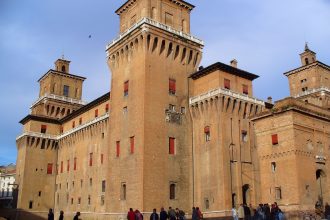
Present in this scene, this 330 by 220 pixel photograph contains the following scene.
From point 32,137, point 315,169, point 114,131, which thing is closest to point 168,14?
point 114,131

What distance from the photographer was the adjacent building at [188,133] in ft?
129

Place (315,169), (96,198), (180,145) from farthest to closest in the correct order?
1. (96,198)
2. (180,145)
3. (315,169)

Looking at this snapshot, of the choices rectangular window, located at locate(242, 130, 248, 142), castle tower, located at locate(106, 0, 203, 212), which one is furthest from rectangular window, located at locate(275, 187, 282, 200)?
castle tower, located at locate(106, 0, 203, 212)

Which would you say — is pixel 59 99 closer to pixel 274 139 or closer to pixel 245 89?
pixel 245 89

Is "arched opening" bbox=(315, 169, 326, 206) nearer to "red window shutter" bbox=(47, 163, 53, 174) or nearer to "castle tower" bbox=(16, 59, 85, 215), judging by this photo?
"castle tower" bbox=(16, 59, 85, 215)

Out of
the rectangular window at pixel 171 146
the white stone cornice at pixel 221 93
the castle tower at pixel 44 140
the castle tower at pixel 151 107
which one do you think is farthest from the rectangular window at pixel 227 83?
the castle tower at pixel 44 140

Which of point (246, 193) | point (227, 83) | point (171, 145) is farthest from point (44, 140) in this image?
→ point (246, 193)

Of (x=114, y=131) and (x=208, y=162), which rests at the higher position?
(x=114, y=131)

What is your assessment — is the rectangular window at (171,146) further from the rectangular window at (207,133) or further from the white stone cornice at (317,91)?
the white stone cornice at (317,91)

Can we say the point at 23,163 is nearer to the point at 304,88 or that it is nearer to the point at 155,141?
the point at 155,141

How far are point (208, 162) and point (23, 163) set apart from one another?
36.6 meters

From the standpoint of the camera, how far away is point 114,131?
4644 centimetres

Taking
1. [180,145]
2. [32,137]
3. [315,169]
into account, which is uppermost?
[32,137]

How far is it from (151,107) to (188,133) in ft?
19.9
